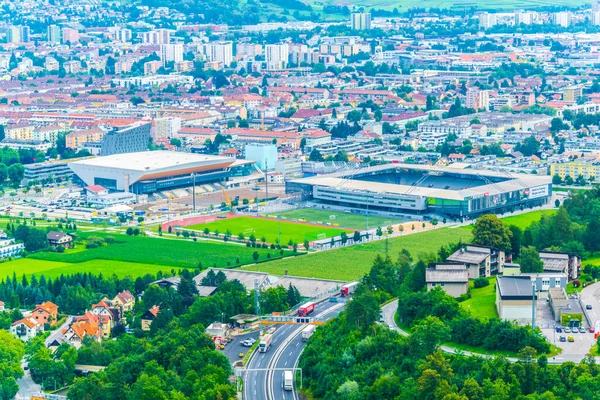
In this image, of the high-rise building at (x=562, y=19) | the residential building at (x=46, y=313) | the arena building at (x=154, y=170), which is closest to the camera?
the residential building at (x=46, y=313)

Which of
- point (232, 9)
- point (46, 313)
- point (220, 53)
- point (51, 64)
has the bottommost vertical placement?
point (46, 313)

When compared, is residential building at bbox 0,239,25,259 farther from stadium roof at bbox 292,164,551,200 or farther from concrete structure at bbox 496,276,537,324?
concrete structure at bbox 496,276,537,324

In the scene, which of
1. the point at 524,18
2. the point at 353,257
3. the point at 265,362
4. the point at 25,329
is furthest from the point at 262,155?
the point at 524,18

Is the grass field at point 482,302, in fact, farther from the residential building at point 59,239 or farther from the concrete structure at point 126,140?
the concrete structure at point 126,140

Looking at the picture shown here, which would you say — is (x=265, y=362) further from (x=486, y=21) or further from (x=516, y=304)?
(x=486, y=21)

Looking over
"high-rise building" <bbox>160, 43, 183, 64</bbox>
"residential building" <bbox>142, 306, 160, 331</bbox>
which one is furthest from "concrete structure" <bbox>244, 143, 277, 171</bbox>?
"high-rise building" <bbox>160, 43, 183, 64</bbox>

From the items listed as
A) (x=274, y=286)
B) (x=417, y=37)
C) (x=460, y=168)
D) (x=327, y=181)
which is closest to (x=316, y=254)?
(x=274, y=286)

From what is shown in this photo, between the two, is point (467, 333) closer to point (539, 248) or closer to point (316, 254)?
point (539, 248)

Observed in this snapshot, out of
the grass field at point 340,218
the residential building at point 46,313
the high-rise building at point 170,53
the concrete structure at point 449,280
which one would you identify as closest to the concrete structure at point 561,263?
the concrete structure at point 449,280
